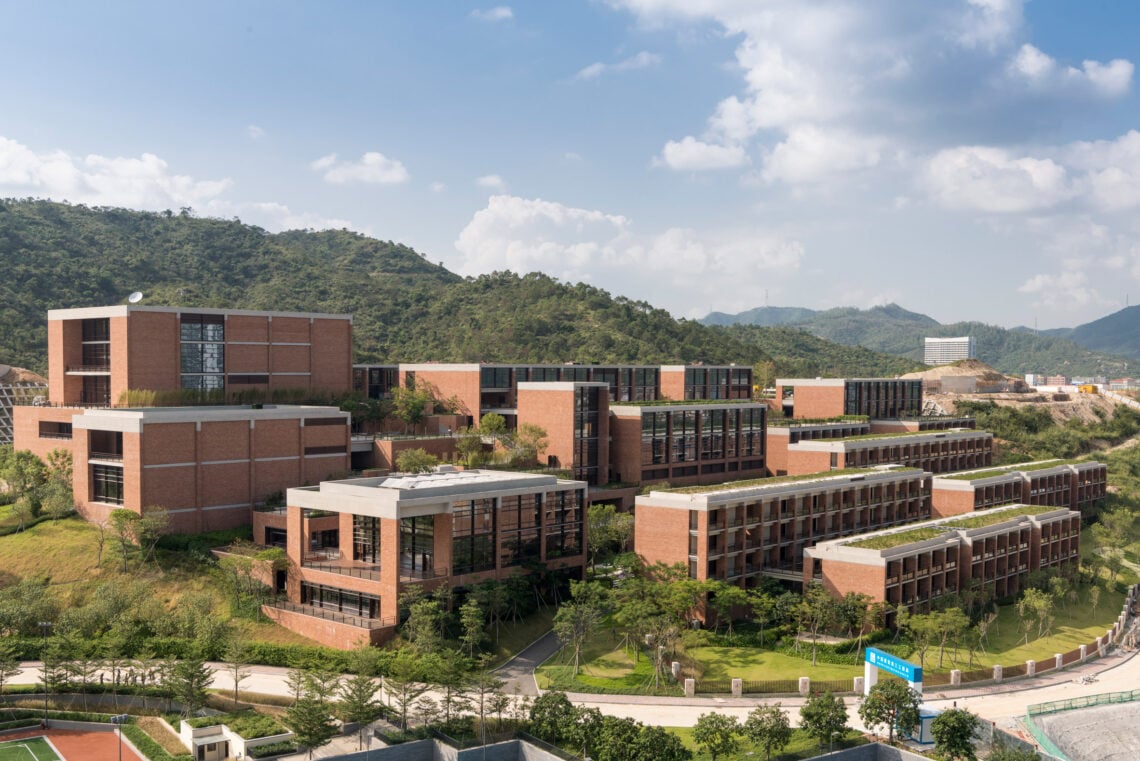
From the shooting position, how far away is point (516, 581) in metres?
41.4

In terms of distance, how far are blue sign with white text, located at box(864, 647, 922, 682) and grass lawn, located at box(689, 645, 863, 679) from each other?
108 inches

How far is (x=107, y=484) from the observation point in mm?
49125

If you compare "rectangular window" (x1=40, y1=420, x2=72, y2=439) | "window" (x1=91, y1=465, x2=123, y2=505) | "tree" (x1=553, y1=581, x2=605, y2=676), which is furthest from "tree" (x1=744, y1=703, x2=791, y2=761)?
"rectangular window" (x1=40, y1=420, x2=72, y2=439)

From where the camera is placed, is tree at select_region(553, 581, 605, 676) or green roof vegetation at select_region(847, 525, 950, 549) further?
green roof vegetation at select_region(847, 525, 950, 549)

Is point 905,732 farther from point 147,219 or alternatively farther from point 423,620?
point 147,219

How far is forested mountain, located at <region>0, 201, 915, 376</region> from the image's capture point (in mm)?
95812

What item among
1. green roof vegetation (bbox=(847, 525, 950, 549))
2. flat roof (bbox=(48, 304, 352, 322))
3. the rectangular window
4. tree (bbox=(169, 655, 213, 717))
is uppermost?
flat roof (bbox=(48, 304, 352, 322))

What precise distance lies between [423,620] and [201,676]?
8.23 meters

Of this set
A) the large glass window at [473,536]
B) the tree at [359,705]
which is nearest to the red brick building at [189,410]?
the large glass window at [473,536]

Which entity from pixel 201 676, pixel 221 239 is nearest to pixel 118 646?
pixel 201 676

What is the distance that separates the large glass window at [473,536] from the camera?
132ft

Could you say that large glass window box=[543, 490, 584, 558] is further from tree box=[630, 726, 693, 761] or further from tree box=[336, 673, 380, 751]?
tree box=[630, 726, 693, 761]

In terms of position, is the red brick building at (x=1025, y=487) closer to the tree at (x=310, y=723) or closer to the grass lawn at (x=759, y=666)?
the grass lawn at (x=759, y=666)

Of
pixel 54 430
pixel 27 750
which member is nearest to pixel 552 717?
pixel 27 750
